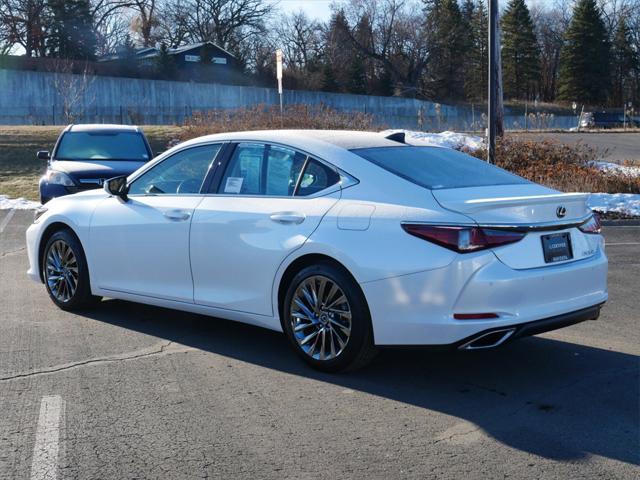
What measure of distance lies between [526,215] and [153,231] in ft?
9.67

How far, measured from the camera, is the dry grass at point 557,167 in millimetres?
16312

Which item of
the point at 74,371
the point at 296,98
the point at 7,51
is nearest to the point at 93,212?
the point at 74,371

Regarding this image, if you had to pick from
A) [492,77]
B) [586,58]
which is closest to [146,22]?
[586,58]

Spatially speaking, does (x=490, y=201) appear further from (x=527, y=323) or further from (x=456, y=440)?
(x=456, y=440)

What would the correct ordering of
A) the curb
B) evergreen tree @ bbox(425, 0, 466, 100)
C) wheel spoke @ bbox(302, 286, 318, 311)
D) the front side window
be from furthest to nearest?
evergreen tree @ bbox(425, 0, 466, 100), the curb, the front side window, wheel spoke @ bbox(302, 286, 318, 311)

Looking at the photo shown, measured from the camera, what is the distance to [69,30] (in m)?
63.8

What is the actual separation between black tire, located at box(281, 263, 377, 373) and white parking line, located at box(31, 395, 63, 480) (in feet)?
5.16

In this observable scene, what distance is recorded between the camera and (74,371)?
5.61 m

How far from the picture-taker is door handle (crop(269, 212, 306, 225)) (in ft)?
18.3

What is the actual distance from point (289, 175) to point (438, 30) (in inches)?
2921

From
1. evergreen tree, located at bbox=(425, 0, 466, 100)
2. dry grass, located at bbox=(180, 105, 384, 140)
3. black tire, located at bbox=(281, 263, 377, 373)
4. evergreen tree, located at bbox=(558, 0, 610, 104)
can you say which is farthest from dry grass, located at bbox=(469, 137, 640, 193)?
evergreen tree, located at bbox=(558, 0, 610, 104)

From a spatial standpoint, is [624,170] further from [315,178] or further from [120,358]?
[120,358]

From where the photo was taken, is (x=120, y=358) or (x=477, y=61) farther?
(x=477, y=61)

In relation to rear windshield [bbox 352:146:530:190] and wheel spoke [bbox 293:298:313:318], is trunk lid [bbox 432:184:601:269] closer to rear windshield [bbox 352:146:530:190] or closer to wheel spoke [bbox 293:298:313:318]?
rear windshield [bbox 352:146:530:190]
